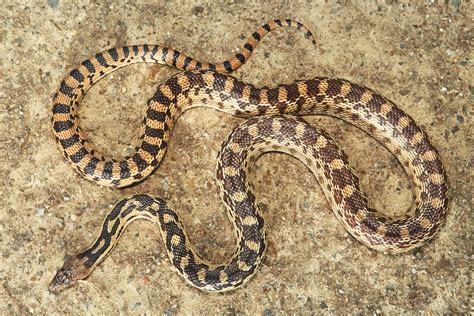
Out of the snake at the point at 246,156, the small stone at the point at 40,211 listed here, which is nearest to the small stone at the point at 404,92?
the snake at the point at 246,156

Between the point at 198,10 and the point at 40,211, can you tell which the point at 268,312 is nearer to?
the point at 40,211

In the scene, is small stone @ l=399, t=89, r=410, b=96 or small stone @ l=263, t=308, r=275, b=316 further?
small stone @ l=399, t=89, r=410, b=96

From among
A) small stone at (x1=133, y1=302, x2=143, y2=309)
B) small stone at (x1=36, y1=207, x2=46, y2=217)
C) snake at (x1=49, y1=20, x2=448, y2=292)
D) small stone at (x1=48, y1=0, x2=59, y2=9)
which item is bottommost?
small stone at (x1=133, y1=302, x2=143, y2=309)

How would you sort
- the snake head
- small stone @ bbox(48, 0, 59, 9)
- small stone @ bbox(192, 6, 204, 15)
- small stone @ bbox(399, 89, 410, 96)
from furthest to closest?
small stone @ bbox(192, 6, 204, 15) < small stone @ bbox(48, 0, 59, 9) < small stone @ bbox(399, 89, 410, 96) < the snake head

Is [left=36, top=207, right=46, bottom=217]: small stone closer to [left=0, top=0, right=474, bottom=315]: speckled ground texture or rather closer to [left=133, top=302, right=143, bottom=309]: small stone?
[left=0, top=0, right=474, bottom=315]: speckled ground texture

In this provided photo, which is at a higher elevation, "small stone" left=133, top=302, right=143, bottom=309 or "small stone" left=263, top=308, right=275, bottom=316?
"small stone" left=263, top=308, right=275, bottom=316

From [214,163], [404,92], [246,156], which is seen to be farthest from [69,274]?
[404,92]

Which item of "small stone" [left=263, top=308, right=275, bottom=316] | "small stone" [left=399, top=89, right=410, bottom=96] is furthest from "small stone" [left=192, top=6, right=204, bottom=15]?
"small stone" [left=263, top=308, right=275, bottom=316]
